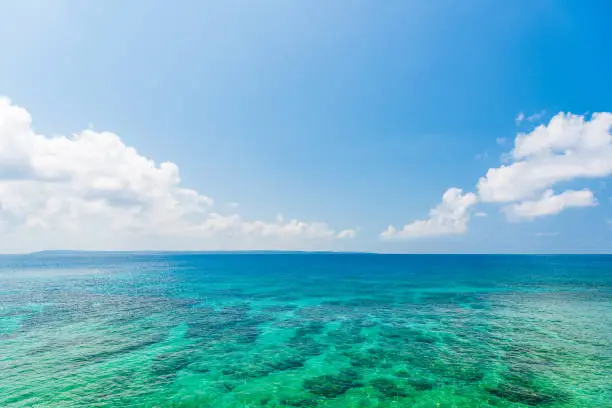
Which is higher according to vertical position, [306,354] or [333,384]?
[333,384]

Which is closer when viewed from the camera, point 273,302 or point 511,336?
point 511,336

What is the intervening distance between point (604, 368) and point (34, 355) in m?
59.8

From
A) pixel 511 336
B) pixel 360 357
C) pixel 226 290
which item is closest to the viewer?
pixel 360 357

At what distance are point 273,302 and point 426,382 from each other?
1624 inches

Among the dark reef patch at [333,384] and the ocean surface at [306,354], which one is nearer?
the ocean surface at [306,354]

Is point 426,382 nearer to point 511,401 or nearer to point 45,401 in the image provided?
point 511,401

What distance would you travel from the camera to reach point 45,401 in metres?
23.2

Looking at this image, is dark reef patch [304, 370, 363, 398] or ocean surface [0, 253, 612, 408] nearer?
ocean surface [0, 253, 612, 408]

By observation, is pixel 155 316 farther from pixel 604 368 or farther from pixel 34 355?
pixel 604 368

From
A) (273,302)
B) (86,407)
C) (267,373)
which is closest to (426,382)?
(267,373)

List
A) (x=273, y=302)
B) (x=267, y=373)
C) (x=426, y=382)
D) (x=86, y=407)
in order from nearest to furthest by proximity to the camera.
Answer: (x=86, y=407) < (x=426, y=382) < (x=267, y=373) < (x=273, y=302)

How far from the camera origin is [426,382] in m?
26.1

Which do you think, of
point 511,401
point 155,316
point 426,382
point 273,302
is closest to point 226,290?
point 273,302

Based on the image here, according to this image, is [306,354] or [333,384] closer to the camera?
[333,384]
